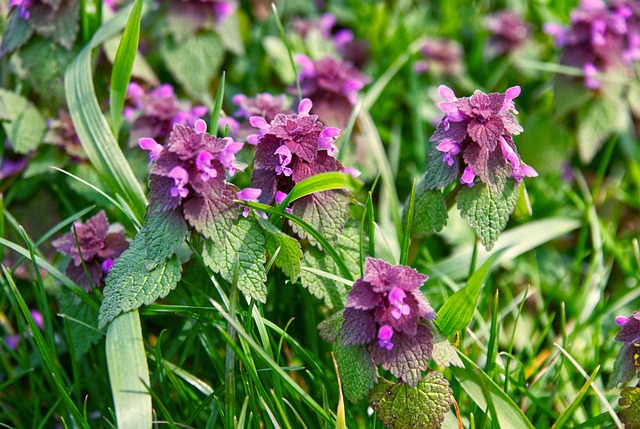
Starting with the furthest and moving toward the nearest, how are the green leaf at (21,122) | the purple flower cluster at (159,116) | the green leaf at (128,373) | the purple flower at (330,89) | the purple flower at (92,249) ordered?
1. the purple flower at (330,89)
2. the green leaf at (21,122)
3. the purple flower cluster at (159,116)
4. the purple flower at (92,249)
5. the green leaf at (128,373)

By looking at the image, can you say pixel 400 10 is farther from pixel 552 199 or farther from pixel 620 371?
pixel 620 371

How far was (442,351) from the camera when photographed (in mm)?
1661

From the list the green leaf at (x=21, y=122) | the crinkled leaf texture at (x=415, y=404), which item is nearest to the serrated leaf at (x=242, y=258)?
the crinkled leaf texture at (x=415, y=404)

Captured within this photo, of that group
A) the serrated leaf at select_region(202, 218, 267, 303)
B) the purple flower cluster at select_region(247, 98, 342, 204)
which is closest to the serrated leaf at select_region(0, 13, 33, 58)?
the purple flower cluster at select_region(247, 98, 342, 204)

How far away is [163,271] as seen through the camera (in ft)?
5.48

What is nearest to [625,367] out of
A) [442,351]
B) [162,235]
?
[442,351]

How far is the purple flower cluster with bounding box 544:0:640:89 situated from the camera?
114 inches

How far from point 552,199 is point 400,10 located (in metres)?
1.46

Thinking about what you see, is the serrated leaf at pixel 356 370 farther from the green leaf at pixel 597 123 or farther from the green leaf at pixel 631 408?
the green leaf at pixel 597 123

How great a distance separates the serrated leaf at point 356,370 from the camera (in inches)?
63.9

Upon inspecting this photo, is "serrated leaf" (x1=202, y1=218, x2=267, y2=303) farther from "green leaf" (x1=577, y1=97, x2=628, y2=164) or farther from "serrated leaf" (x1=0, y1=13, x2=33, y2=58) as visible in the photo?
"green leaf" (x1=577, y1=97, x2=628, y2=164)

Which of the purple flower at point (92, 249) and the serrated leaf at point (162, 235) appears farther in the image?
the purple flower at point (92, 249)

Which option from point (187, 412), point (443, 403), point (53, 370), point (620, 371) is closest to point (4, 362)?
point (53, 370)

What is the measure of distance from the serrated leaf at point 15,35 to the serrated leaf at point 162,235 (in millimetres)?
1266
